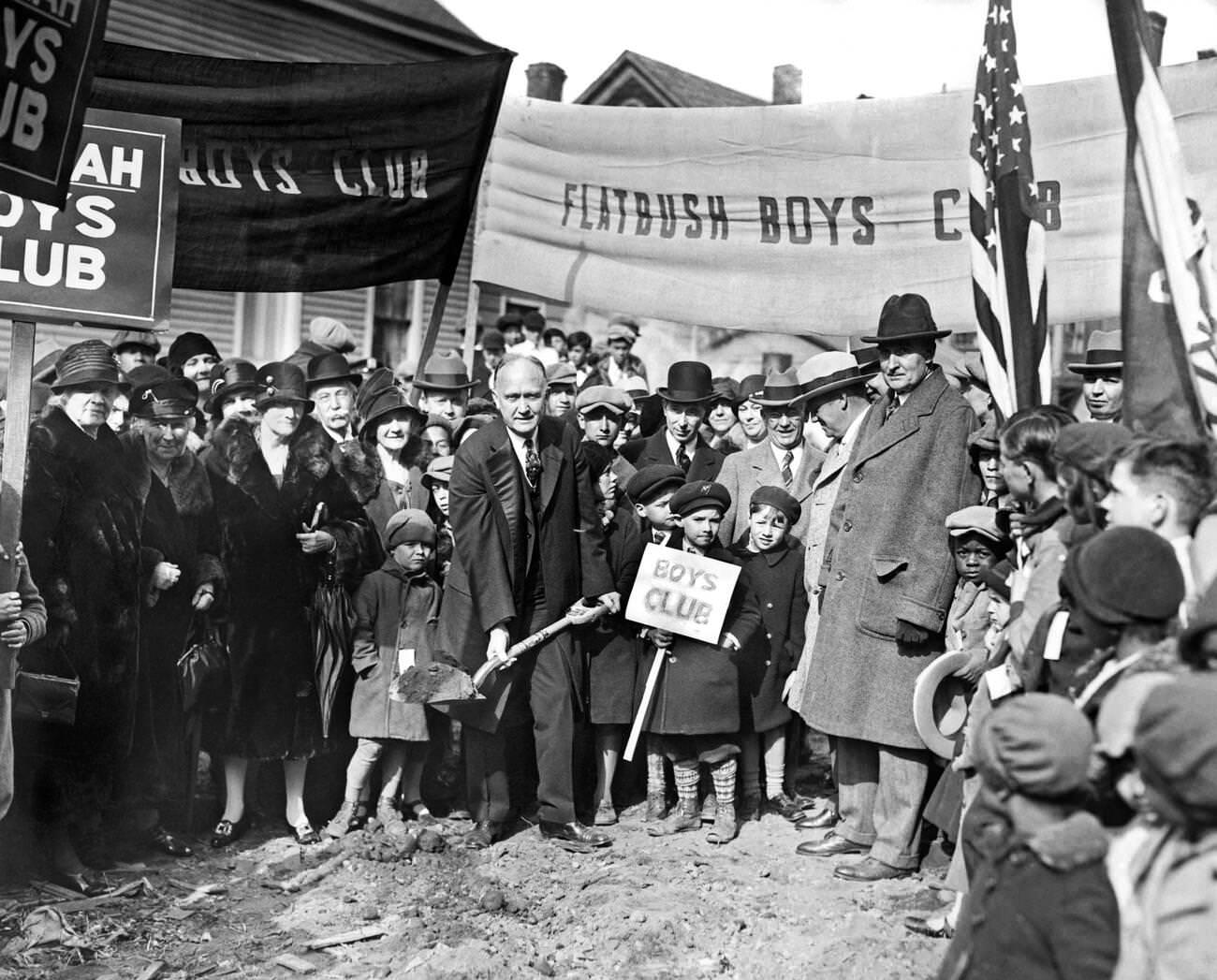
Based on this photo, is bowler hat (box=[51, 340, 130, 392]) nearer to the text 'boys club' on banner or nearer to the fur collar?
the fur collar

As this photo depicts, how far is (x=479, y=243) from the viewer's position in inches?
313

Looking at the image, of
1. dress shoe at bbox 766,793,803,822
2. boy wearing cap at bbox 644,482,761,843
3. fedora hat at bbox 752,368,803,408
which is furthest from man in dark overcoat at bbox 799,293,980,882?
fedora hat at bbox 752,368,803,408

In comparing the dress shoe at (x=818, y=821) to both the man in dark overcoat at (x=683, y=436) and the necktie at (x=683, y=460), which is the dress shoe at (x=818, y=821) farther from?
the necktie at (x=683, y=460)

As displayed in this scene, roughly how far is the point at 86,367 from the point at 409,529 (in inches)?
63.0

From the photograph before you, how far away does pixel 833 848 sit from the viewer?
230 inches

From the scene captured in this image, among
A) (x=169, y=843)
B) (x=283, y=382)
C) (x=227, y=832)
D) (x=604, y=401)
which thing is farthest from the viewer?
(x=604, y=401)

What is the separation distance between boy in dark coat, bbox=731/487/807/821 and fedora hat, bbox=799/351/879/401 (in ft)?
1.92

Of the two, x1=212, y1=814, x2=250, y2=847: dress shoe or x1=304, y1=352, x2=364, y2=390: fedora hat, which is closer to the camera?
x1=212, y1=814, x2=250, y2=847: dress shoe

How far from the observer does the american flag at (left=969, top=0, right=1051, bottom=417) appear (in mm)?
5172

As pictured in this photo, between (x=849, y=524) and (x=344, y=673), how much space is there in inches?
97.0

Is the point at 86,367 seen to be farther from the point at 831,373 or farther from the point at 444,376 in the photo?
the point at 831,373

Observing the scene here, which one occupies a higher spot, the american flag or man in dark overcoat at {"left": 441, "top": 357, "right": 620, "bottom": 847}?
the american flag

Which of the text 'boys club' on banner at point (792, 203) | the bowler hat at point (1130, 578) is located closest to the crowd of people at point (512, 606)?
the text 'boys club' on banner at point (792, 203)

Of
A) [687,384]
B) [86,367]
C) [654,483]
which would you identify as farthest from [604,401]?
[86,367]
